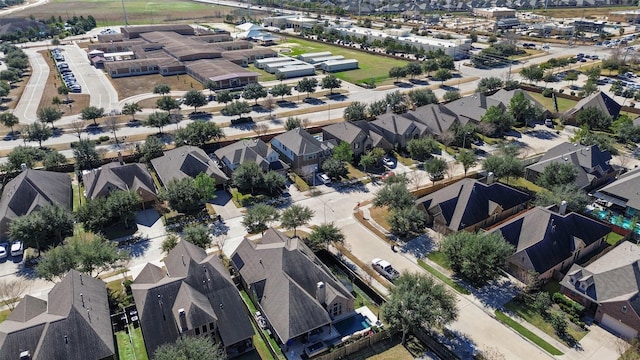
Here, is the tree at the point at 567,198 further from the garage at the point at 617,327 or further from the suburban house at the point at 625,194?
the garage at the point at 617,327

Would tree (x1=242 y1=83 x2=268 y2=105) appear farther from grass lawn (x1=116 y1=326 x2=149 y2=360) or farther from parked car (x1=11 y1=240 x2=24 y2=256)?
grass lawn (x1=116 y1=326 x2=149 y2=360)

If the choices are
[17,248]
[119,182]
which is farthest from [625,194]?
[17,248]

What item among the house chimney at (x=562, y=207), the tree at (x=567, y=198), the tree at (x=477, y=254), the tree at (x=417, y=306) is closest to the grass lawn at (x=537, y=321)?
the tree at (x=477, y=254)

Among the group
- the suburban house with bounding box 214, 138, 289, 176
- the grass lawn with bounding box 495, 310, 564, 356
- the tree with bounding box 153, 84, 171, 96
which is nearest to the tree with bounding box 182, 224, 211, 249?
the suburban house with bounding box 214, 138, 289, 176

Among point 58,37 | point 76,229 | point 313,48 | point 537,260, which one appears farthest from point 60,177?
point 58,37

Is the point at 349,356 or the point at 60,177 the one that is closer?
the point at 349,356

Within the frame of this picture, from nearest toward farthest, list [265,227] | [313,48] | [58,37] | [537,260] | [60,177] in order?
1. [537,260]
2. [265,227]
3. [60,177]
4. [313,48]
5. [58,37]

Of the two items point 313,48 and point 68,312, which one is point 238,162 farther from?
point 313,48
